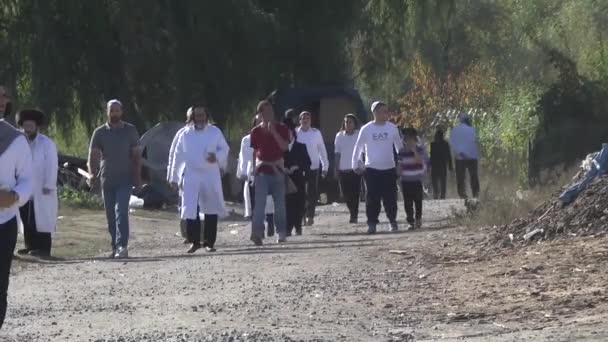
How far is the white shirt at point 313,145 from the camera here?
2269 centimetres

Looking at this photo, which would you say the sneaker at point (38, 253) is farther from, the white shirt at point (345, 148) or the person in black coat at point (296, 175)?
the white shirt at point (345, 148)

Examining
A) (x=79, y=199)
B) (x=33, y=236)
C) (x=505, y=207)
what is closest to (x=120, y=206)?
(x=33, y=236)

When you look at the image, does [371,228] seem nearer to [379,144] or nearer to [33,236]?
[379,144]

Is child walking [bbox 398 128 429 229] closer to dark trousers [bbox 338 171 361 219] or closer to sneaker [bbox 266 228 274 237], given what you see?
dark trousers [bbox 338 171 361 219]

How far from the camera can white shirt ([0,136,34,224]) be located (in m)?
9.81

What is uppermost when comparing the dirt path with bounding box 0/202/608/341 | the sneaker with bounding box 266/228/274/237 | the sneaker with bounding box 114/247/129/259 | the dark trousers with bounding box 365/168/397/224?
the dark trousers with bounding box 365/168/397/224

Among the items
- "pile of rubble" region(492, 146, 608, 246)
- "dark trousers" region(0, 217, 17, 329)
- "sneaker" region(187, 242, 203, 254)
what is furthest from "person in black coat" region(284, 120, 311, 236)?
"dark trousers" region(0, 217, 17, 329)

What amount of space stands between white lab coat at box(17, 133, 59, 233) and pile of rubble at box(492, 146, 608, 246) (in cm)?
540

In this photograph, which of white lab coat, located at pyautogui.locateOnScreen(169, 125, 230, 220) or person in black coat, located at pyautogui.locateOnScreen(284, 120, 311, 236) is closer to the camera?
white lab coat, located at pyautogui.locateOnScreen(169, 125, 230, 220)

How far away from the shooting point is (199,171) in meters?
18.9

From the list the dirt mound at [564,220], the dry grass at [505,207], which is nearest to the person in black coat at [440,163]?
the dry grass at [505,207]

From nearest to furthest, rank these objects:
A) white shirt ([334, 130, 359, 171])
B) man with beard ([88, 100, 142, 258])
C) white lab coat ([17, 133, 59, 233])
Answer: white lab coat ([17, 133, 59, 233])
man with beard ([88, 100, 142, 258])
white shirt ([334, 130, 359, 171])

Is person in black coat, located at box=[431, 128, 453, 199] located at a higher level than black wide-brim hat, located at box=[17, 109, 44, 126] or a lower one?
lower

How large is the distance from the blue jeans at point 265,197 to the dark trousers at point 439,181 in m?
13.8
